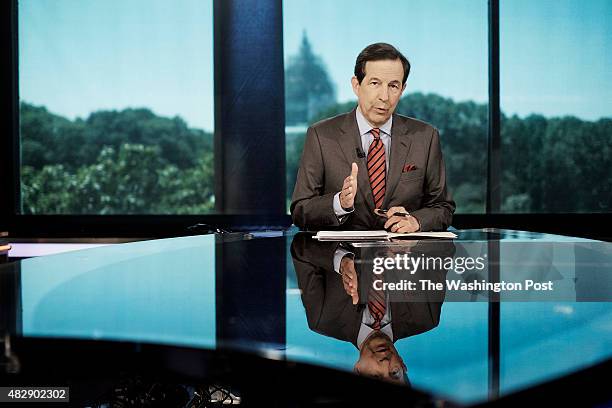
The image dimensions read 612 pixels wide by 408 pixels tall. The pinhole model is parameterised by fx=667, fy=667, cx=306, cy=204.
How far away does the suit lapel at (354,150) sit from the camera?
2.81 meters

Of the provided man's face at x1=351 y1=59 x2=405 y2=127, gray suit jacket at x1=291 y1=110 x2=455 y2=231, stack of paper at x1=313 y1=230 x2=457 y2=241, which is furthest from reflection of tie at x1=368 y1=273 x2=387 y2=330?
man's face at x1=351 y1=59 x2=405 y2=127

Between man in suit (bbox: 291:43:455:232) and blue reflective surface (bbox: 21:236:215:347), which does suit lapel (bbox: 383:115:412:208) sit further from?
blue reflective surface (bbox: 21:236:215:347)

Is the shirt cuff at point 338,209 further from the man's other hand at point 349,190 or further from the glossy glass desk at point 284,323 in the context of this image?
the glossy glass desk at point 284,323

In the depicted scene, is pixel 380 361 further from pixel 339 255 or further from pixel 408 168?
pixel 408 168

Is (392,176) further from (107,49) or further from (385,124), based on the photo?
(107,49)

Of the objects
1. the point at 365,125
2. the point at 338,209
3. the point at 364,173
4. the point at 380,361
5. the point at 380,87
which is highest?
the point at 380,87

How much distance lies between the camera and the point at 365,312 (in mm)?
1032

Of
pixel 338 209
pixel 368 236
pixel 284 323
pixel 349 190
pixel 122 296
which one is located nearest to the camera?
pixel 284 323

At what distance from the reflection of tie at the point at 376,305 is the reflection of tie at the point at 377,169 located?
154cm

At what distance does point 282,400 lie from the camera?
2.74 feet

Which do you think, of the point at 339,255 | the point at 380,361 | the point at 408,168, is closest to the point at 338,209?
the point at 408,168

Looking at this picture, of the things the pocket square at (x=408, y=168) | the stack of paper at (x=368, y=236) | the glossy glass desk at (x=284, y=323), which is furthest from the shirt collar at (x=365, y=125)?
the glossy glass desk at (x=284, y=323)

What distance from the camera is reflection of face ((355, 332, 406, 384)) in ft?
2.39

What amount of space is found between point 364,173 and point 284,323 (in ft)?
6.17
